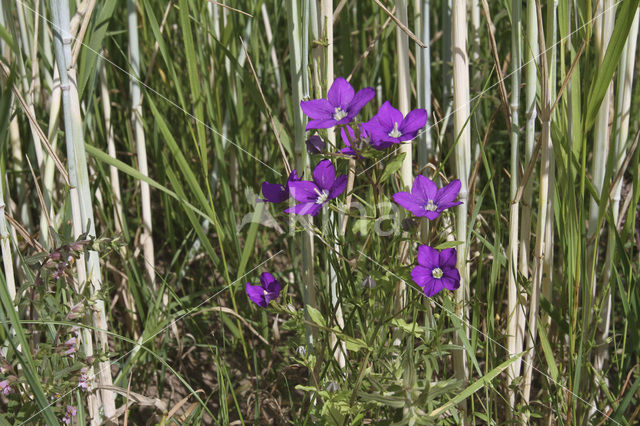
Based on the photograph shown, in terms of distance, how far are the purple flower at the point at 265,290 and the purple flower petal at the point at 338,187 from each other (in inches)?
7.4

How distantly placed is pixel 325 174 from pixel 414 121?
0.13 m

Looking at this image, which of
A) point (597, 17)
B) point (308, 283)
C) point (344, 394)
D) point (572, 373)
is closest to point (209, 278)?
point (308, 283)

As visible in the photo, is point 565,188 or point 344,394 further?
point 565,188

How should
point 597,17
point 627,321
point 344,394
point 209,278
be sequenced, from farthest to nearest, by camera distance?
point 209,278, point 627,321, point 597,17, point 344,394

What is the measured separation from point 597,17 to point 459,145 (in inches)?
11.1

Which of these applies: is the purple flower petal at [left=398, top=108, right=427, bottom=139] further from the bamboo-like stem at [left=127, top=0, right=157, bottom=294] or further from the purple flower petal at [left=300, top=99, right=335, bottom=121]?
the bamboo-like stem at [left=127, top=0, right=157, bottom=294]

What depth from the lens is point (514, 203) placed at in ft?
3.46

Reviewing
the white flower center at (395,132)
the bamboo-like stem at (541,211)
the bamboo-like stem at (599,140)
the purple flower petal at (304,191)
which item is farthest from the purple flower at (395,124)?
the bamboo-like stem at (599,140)

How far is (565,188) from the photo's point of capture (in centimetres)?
104

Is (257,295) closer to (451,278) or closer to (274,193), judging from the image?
(274,193)

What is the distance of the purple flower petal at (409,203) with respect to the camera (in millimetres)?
841

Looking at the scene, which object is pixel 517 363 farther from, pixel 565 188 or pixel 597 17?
pixel 597 17

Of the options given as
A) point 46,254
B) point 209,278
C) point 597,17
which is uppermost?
point 597,17

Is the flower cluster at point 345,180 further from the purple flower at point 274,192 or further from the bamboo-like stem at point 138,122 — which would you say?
the bamboo-like stem at point 138,122
